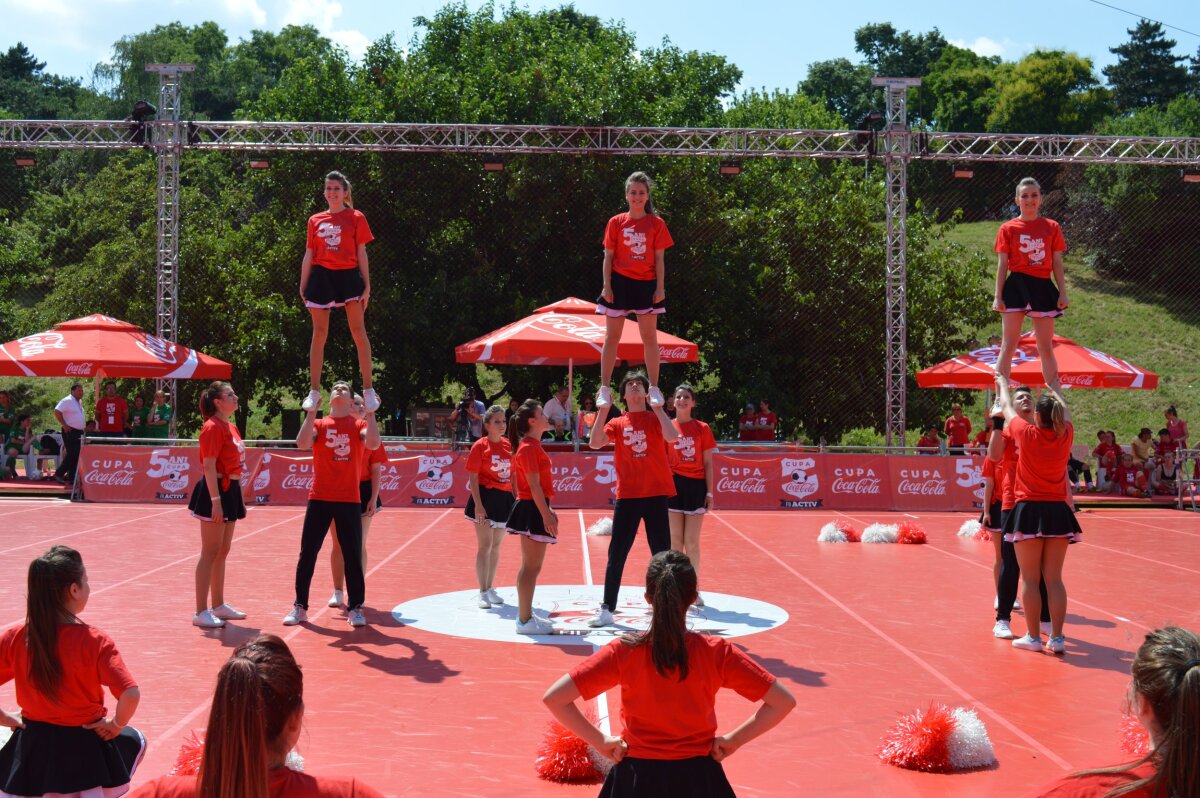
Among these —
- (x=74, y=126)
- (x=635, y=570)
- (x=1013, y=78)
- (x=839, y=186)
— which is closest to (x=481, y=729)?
(x=635, y=570)

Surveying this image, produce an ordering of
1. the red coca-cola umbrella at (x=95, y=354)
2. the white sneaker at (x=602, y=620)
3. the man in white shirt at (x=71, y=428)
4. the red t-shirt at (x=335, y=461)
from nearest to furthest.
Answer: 1. the white sneaker at (x=602, y=620)
2. the red t-shirt at (x=335, y=461)
3. the red coca-cola umbrella at (x=95, y=354)
4. the man in white shirt at (x=71, y=428)

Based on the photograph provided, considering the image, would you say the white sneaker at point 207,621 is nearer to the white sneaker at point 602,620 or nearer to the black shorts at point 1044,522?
the white sneaker at point 602,620

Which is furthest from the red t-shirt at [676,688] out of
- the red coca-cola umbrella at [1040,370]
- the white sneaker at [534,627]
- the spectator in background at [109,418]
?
the spectator in background at [109,418]

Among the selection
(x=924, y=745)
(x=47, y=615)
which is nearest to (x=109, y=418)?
(x=47, y=615)

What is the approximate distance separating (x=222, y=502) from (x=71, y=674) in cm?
513

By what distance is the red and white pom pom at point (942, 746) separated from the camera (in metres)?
5.69

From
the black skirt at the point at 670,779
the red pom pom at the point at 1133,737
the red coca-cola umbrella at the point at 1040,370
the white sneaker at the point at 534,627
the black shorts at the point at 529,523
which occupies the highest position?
the red coca-cola umbrella at the point at 1040,370

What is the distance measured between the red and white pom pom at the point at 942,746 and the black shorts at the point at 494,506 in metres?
4.78

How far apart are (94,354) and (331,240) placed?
1219 cm

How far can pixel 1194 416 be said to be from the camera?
3669 centimetres

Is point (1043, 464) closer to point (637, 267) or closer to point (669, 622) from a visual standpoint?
point (637, 267)

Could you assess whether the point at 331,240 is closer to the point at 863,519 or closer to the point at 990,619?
the point at 990,619

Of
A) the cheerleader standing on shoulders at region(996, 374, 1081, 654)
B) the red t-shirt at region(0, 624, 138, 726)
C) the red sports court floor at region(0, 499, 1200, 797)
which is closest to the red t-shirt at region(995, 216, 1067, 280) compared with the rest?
the cheerleader standing on shoulders at region(996, 374, 1081, 654)

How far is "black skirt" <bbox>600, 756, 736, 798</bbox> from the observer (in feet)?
11.1
